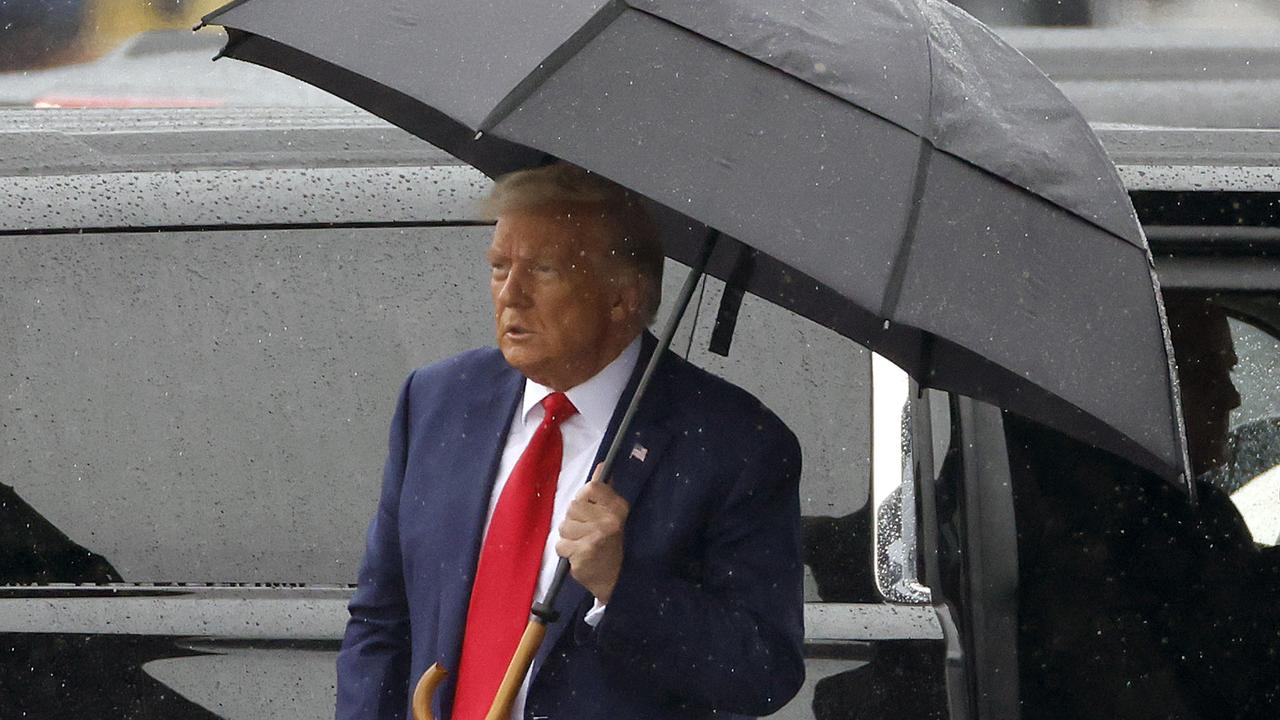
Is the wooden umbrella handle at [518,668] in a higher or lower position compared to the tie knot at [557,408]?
lower

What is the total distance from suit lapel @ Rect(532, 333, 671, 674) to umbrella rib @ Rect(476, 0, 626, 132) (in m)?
0.49

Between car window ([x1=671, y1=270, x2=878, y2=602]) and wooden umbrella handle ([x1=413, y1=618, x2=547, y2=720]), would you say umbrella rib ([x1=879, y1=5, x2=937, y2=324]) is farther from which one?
car window ([x1=671, y1=270, x2=878, y2=602])

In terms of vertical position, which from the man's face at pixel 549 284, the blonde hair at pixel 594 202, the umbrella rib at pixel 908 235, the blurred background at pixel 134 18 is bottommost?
the blurred background at pixel 134 18

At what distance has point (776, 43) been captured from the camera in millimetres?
1822

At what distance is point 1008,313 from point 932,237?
4.9 inches

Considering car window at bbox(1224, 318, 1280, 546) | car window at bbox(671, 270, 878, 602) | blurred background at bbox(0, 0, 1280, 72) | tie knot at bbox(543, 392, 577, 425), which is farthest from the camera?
blurred background at bbox(0, 0, 1280, 72)

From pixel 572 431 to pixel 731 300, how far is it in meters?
0.28

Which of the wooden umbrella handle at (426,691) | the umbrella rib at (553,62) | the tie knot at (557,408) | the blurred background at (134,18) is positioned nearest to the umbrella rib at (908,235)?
the umbrella rib at (553,62)

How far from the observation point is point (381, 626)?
92.1 inches

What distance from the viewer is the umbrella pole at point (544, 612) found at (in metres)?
1.98

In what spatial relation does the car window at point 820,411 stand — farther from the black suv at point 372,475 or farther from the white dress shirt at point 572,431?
the white dress shirt at point 572,431

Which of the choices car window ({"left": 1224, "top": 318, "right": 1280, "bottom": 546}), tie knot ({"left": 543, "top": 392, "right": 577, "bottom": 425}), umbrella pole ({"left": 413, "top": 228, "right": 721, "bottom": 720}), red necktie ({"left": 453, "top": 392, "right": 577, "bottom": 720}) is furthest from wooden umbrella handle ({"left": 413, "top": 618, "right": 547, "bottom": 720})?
car window ({"left": 1224, "top": 318, "right": 1280, "bottom": 546})

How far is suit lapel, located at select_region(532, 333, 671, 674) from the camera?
2131 mm

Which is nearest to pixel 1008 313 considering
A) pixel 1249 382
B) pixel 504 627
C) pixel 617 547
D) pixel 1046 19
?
pixel 617 547
